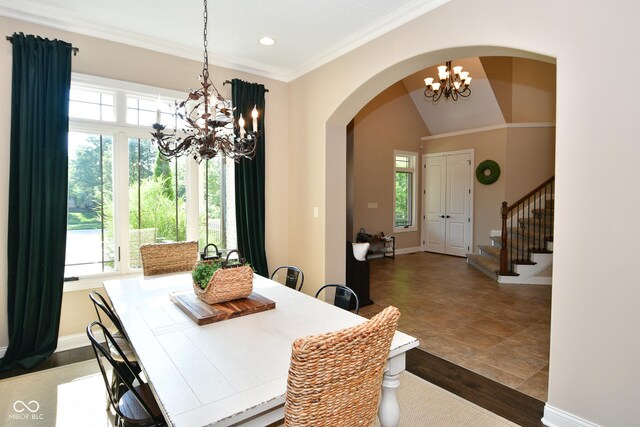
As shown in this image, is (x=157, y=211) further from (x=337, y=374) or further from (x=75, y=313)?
(x=337, y=374)

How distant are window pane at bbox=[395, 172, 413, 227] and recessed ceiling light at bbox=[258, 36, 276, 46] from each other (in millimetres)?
5484

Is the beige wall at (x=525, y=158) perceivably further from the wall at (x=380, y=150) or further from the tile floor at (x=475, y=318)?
the wall at (x=380, y=150)

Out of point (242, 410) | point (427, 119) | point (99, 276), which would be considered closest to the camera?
point (242, 410)

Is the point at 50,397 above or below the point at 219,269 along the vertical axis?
below

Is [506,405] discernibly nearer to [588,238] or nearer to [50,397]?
[588,238]

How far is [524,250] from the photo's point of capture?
6375mm

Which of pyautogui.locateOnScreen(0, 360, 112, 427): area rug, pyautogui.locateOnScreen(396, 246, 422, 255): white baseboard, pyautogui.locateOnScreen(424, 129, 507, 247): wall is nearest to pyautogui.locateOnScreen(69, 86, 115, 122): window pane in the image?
pyautogui.locateOnScreen(0, 360, 112, 427): area rug

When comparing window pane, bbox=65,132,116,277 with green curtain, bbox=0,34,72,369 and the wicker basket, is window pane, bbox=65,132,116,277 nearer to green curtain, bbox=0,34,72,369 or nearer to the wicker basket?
green curtain, bbox=0,34,72,369

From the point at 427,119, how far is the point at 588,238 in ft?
23.5

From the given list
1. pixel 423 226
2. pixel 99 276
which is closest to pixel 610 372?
pixel 99 276

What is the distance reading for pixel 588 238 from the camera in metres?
2.08

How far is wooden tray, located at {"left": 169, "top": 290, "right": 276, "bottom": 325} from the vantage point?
6.50ft

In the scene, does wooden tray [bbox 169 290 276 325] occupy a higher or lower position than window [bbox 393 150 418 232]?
lower

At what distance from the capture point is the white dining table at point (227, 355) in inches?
48.3
